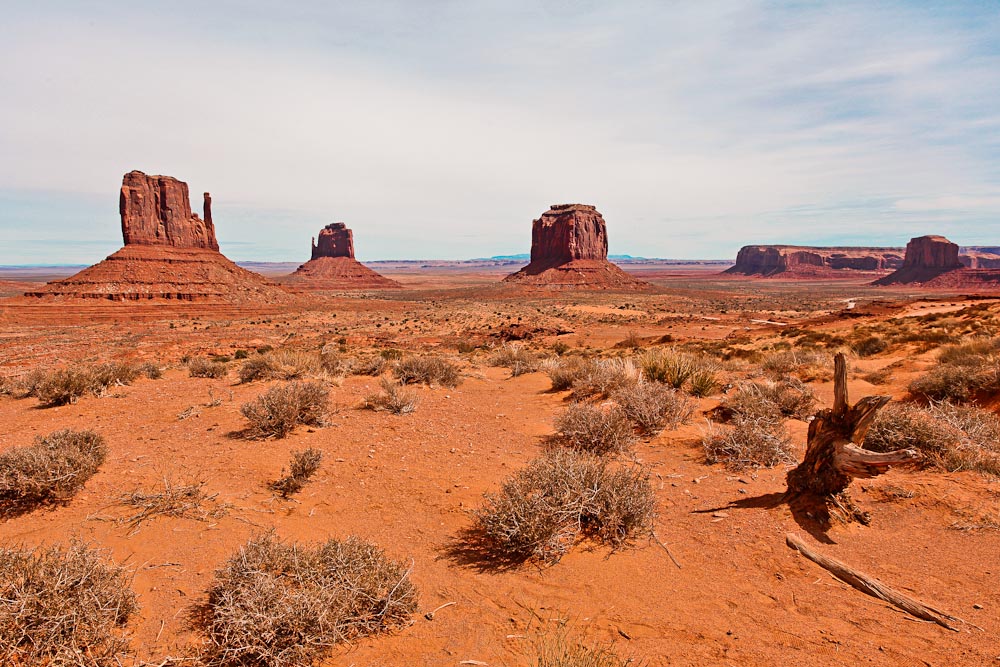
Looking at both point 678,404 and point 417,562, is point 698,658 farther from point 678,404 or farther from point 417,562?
point 678,404

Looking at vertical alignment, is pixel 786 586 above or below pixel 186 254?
below

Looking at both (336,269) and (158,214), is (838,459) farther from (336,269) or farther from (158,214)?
(336,269)

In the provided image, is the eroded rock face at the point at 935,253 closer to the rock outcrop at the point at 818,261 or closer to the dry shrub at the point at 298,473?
the rock outcrop at the point at 818,261

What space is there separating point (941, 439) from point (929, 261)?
13865cm

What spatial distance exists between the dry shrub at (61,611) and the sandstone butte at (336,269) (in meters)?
98.2

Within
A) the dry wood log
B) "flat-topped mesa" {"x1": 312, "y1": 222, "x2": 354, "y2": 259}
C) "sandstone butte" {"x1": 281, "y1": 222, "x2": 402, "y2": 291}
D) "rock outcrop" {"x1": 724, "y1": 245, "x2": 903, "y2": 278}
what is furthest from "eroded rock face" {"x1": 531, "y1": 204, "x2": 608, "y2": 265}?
the dry wood log

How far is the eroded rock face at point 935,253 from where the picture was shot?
104575mm

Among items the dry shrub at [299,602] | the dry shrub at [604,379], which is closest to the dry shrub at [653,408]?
the dry shrub at [604,379]

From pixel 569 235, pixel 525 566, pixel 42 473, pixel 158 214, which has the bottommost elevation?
pixel 525 566

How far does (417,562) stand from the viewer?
12.4 ft

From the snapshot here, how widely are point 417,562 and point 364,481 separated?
1.77 metres

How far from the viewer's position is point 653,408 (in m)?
6.60

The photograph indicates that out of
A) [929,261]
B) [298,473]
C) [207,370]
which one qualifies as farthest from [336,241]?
[929,261]

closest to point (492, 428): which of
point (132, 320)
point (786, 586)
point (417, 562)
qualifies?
point (417, 562)
